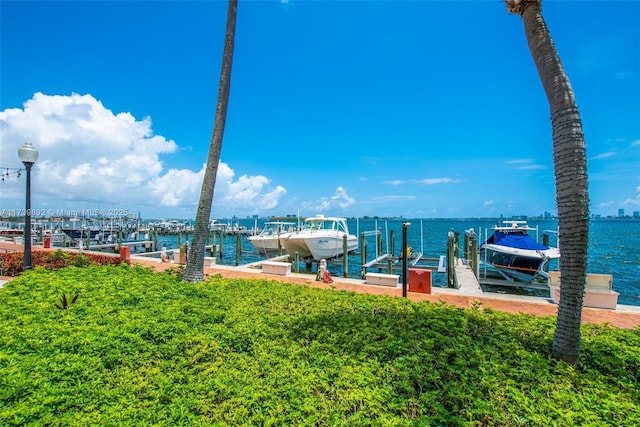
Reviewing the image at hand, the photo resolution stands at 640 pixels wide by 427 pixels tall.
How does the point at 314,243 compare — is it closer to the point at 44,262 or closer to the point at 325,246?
the point at 325,246

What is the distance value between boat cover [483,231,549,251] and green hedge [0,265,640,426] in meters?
13.4

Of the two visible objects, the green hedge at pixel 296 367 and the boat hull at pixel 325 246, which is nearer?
the green hedge at pixel 296 367

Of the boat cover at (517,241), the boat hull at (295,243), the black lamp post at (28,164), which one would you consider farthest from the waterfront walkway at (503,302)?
the boat cover at (517,241)

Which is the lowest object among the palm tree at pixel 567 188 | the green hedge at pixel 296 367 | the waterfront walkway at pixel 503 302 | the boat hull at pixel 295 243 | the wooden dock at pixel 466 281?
the wooden dock at pixel 466 281

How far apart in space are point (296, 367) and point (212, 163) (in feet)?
21.8

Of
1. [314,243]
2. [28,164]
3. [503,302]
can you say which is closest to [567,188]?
[503,302]

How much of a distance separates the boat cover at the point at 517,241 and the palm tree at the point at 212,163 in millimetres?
16955

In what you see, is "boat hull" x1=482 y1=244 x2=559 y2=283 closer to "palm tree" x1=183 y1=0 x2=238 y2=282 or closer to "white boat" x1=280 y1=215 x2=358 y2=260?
"white boat" x1=280 y1=215 x2=358 y2=260

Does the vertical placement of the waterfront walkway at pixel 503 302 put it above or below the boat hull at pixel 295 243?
below

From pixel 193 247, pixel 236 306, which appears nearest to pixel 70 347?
pixel 236 306

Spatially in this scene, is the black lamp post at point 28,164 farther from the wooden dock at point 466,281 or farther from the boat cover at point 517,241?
the boat cover at point 517,241

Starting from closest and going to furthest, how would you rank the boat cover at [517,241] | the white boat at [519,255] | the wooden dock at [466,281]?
the wooden dock at [466,281], the white boat at [519,255], the boat cover at [517,241]

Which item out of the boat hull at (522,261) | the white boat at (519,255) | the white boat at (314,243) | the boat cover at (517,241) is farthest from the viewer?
the white boat at (314,243)

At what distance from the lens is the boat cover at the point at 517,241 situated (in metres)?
17.6
